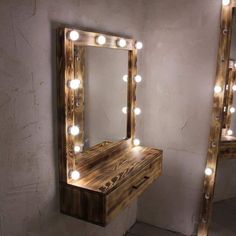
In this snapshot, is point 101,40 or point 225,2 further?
point 225,2

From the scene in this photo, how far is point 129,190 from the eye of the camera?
4.79ft

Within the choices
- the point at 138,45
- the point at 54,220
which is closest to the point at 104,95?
the point at 138,45

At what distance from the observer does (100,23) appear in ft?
4.90

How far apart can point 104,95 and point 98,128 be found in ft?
0.64

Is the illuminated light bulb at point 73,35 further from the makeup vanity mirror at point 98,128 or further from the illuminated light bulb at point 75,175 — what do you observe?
the illuminated light bulb at point 75,175

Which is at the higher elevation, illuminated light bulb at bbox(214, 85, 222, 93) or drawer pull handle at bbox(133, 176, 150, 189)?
illuminated light bulb at bbox(214, 85, 222, 93)

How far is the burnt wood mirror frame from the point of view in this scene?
5.61ft

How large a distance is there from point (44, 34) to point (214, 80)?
44.9 inches

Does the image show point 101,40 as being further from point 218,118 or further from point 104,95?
point 218,118

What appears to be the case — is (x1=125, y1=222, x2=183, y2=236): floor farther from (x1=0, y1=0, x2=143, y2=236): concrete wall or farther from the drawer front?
(x1=0, y1=0, x2=143, y2=236): concrete wall

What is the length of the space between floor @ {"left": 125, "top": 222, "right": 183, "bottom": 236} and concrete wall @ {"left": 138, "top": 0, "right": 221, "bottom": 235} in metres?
0.05

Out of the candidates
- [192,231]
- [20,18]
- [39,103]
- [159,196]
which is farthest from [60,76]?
[192,231]

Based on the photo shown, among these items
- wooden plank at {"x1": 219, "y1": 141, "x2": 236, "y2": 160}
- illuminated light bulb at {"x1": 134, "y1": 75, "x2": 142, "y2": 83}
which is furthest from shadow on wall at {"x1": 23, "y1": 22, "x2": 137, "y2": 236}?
wooden plank at {"x1": 219, "y1": 141, "x2": 236, "y2": 160}

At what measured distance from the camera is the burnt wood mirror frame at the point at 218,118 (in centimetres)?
171
